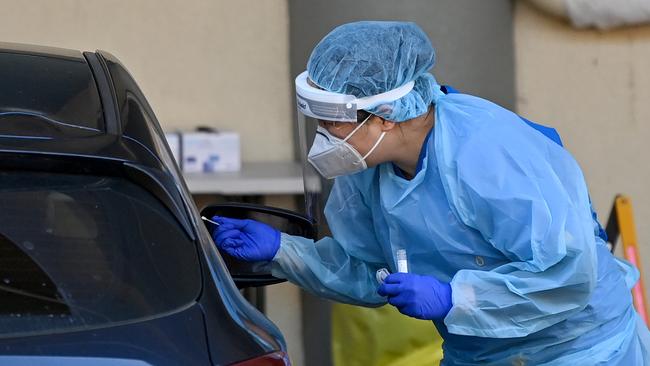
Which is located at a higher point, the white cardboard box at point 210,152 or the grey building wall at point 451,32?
the grey building wall at point 451,32

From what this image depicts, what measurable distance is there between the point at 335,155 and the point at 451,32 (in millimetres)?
2117

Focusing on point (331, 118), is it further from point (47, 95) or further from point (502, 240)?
point (47, 95)

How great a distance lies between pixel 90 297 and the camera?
209cm

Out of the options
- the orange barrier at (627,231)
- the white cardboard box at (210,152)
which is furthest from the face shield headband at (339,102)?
the white cardboard box at (210,152)

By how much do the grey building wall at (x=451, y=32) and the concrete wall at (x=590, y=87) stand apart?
0.10 m

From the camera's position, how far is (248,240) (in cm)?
314

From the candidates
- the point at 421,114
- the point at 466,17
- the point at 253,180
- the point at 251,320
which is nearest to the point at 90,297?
the point at 251,320

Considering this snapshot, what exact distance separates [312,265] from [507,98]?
2.13 metres

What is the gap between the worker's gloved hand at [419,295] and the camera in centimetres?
271

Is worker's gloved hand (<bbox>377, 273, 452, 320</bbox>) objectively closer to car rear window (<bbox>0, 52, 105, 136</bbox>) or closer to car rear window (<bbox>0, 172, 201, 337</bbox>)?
car rear window (<bbox>0, 172, 201, 337</bbox>)

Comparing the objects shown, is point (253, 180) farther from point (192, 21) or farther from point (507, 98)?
point (507, 98)

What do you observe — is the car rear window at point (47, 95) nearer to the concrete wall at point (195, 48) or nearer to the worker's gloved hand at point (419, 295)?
the worker's gloved hand at point (419, 295)

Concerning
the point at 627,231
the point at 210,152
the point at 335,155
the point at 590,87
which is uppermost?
the point at 335,155

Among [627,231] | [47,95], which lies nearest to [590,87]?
[627,231]
